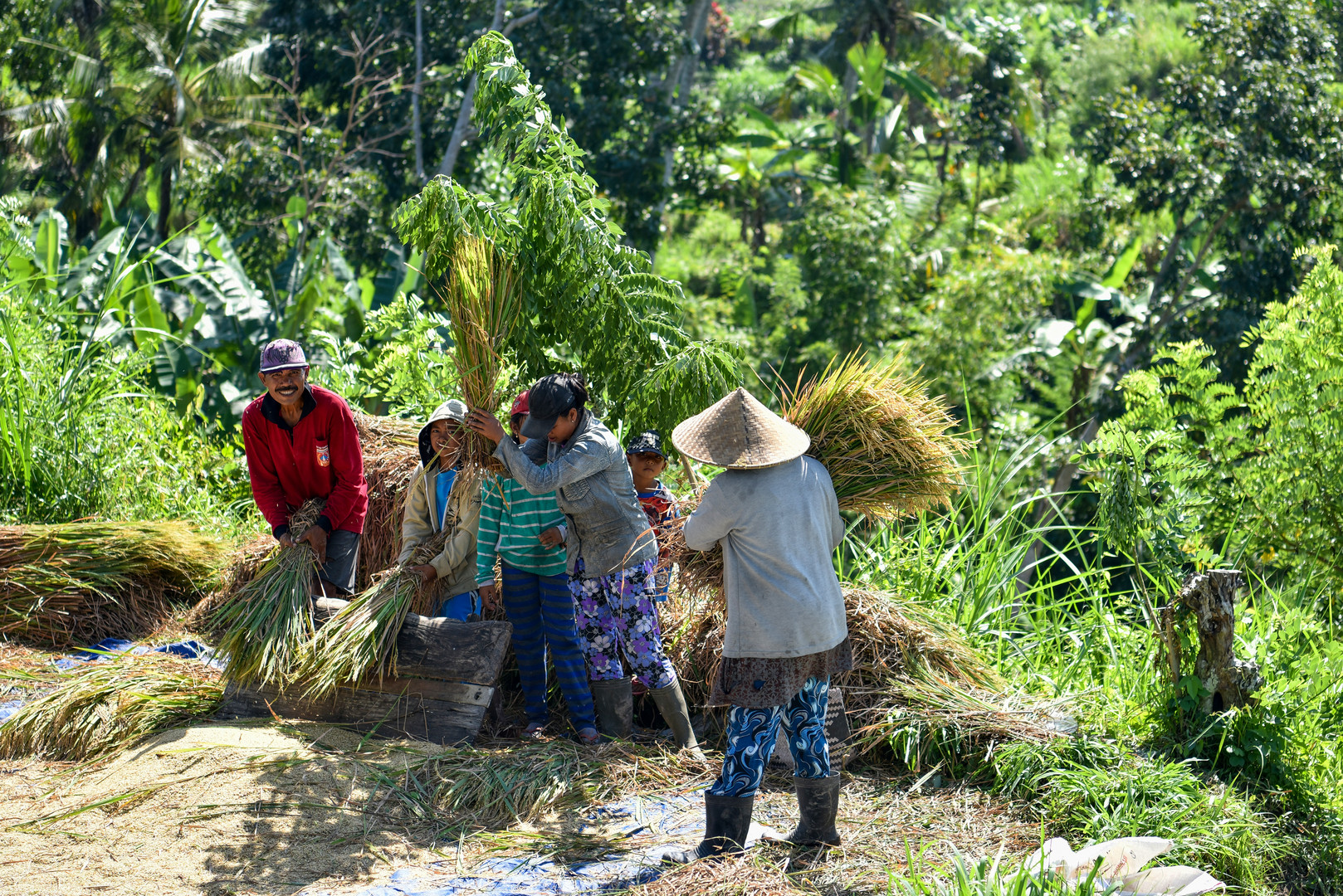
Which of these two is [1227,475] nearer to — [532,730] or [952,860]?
[952,860]

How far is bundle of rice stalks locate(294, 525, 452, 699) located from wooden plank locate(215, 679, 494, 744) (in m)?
0.09

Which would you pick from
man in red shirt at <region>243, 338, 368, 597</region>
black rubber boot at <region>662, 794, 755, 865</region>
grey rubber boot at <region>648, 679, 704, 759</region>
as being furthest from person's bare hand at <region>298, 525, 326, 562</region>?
black rubber boot at <region>662, 794, 755, 865</region>

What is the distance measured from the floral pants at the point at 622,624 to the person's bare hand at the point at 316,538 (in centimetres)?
114

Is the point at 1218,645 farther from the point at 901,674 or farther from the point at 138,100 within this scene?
the point at 138,100

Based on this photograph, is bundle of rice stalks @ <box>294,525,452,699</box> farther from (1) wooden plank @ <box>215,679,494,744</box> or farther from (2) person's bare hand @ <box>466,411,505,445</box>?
(2) person's bare hand @ <box>466,411,505,445</box>

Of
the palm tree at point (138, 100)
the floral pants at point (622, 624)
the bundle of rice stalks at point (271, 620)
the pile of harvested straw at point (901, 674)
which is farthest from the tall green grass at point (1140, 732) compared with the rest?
the palm tree at point (138, 100)

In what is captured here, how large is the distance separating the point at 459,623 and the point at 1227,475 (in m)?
3.82

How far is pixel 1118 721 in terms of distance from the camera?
423 centimetres

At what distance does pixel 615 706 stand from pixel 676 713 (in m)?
0.26

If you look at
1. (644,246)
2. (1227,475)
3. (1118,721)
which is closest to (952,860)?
(1118,721)

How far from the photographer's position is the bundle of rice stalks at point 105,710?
167 inches

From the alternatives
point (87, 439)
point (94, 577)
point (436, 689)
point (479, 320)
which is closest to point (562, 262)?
point (479, 320)

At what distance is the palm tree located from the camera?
15.2m

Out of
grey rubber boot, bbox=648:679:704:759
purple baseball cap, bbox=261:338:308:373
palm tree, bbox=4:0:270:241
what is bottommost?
grey rubber boot, bbox=648:679:704:759
